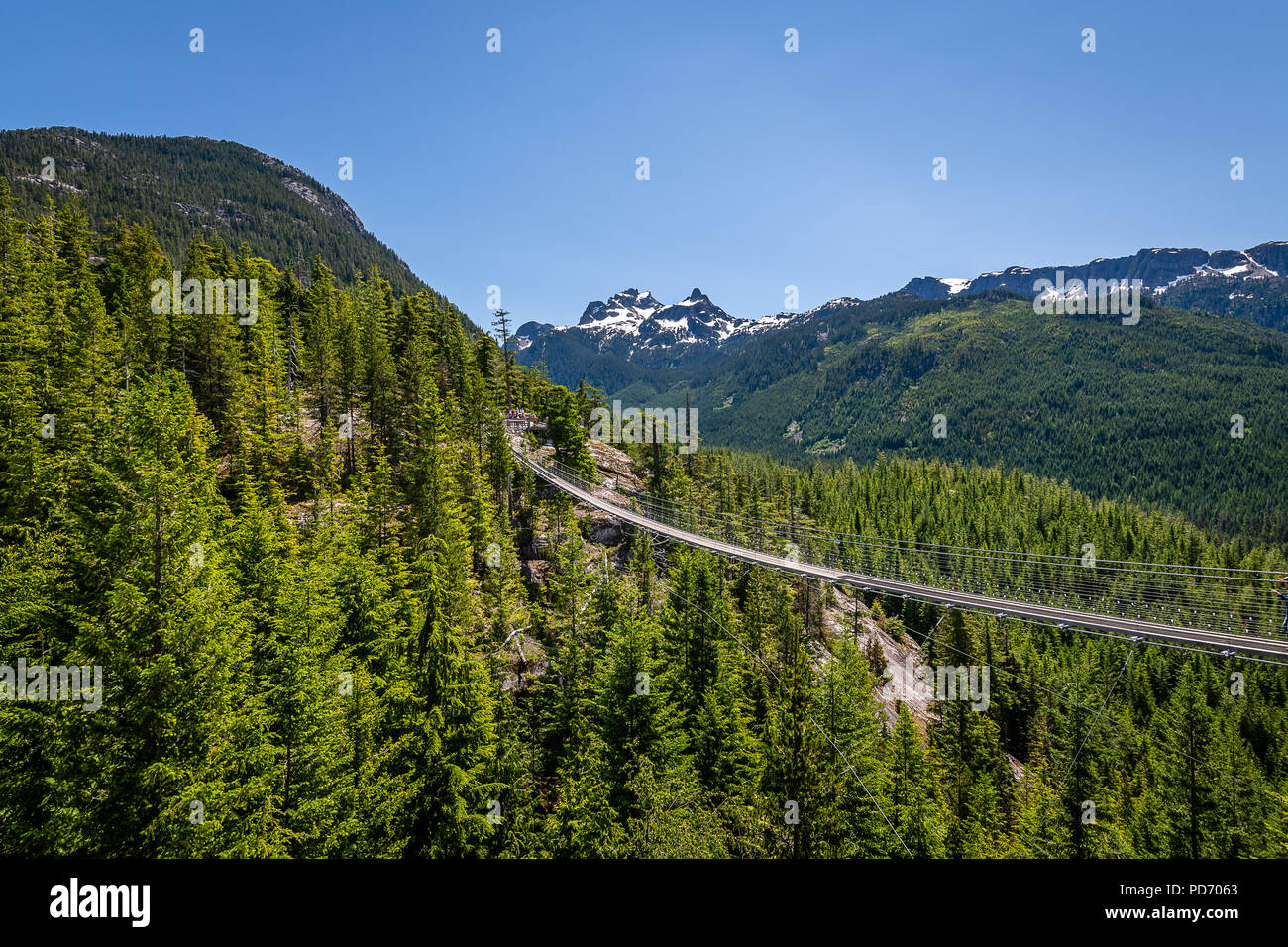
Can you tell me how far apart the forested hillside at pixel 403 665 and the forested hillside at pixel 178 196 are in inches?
3771

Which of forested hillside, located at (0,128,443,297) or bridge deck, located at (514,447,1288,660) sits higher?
forested hillside, located at (0,128,443,297)

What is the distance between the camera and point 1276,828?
77.2 feet

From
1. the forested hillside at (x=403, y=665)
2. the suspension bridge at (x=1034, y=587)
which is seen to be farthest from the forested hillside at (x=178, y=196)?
the suspension bridge at (x=1034, y=587)

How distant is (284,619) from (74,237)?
51.0 m

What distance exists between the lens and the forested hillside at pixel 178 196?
124 meters

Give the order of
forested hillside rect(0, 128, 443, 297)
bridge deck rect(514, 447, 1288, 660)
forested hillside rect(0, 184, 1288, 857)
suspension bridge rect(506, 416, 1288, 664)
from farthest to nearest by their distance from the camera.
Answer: forested hillside rect(0, 128, 443, 297) < suspension bridge rect(506, 416, 1288, 664) < bridge deck rect(514, 447, 1288, 660) < forested hillside rect(0, 184, 1288, 857)

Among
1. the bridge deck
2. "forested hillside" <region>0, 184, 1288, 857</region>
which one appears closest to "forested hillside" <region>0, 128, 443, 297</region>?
"forested hillside" <region>0, 184, 1288, 857</region>

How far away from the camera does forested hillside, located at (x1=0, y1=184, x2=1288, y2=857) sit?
11445 mm

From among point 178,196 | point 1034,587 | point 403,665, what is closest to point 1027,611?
point 1034,587

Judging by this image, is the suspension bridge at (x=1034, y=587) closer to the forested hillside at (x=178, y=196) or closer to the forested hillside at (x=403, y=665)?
the forested hillside at (x=403, y=665)

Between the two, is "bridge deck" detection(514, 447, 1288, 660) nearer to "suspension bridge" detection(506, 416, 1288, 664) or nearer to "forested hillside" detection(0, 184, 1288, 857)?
"suspension bridge" detection(506, 416, 1288, 664)

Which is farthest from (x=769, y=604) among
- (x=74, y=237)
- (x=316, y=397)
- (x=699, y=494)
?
(x=74, y=237)

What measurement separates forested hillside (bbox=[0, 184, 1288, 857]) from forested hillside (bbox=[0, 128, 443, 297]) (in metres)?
95.8
